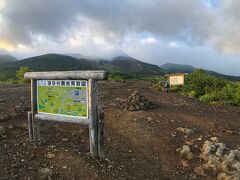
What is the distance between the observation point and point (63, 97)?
8375mm

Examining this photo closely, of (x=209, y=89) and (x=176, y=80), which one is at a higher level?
(x=176, y=80)

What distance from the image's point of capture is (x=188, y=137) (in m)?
9.73

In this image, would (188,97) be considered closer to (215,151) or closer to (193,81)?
(193,81)

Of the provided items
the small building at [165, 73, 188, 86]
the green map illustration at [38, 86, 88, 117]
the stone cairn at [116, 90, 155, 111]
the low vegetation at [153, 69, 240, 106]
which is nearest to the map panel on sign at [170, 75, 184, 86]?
the small building at [165, 73, 188, 86]

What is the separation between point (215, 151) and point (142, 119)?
127 inches

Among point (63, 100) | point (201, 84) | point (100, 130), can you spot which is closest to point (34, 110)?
point (63, 100)

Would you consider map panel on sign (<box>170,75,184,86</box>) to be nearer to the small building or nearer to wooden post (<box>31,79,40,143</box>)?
the small building

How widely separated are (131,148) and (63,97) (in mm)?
2619

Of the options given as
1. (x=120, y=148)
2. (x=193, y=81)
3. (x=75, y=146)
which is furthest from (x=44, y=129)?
(x=193, y=81)

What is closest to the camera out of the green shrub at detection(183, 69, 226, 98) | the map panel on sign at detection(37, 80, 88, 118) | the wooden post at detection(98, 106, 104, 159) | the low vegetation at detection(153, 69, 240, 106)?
the wooden post at detection(98, 106, 104, 159)

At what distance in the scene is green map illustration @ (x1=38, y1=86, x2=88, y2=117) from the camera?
8.03m

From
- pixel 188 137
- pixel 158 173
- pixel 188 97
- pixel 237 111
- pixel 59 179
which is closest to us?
pixel 59 179

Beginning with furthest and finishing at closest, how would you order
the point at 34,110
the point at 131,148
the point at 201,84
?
the point at 201,84 < the point at 131,148 < the point at 34,110

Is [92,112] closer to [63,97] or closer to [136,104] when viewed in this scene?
[63,97]
